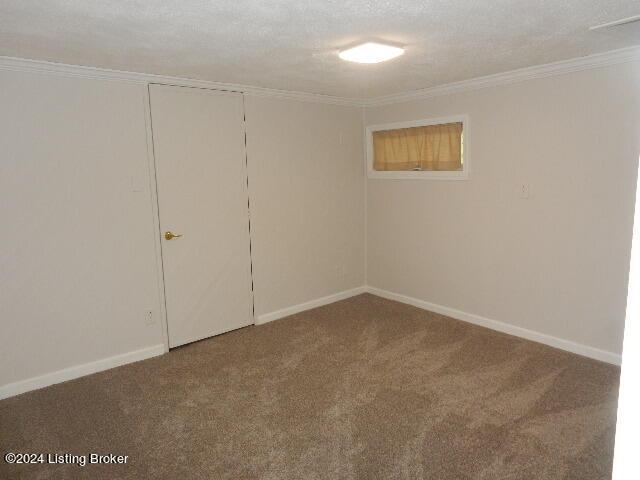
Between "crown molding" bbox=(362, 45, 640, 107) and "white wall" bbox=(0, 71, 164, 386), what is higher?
"crown molding" bbox=(362, 45, 640, 107)

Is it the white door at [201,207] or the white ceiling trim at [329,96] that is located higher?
the white ceiling trim at [329,96]

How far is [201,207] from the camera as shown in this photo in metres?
3.82

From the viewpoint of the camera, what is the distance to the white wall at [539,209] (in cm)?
316

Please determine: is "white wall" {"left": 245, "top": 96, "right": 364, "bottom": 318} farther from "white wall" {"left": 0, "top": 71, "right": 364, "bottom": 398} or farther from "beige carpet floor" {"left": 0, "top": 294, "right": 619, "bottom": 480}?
"beige carpet floor" {"left": 0, "top": 294, "right": 619, "bottom": 480}

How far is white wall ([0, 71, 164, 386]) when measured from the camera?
9.73 ft

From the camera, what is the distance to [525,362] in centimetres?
336

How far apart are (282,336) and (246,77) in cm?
224

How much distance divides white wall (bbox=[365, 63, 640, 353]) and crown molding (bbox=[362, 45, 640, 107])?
52mm

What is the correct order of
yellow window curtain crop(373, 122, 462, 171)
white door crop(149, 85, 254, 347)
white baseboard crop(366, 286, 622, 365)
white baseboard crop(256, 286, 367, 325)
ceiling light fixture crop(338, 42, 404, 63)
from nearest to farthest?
ceiling light fixture crop(338, 42, 404, 63) < white baseboard crop(366, 286, 622, 365) < white door crop(149, 85, 254, 347) < yellow window curtain crop(373, 122, 462, 171) < white baseboard crop(256, 286, 367, 325)

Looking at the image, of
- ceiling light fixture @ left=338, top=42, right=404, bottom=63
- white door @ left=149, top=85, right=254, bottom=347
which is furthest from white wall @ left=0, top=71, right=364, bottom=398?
ceiling light fixture @ left=338, top=42, right=404, bottom=63

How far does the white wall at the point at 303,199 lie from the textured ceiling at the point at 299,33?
34.9 inches

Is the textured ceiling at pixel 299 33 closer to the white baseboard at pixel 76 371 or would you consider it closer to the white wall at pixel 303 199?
the white wall at pixel 303 199

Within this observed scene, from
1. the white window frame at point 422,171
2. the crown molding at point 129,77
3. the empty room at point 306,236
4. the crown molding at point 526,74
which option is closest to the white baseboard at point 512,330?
the empty room at point 306,236

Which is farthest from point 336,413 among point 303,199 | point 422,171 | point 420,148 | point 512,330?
point 420,148
